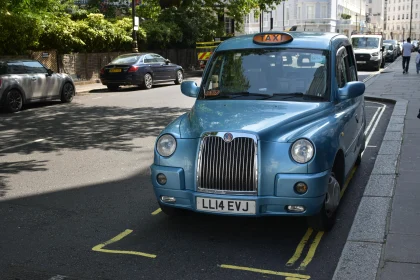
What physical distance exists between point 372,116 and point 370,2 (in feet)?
520

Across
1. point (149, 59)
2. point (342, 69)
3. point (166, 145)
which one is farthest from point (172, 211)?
point (149, 59)

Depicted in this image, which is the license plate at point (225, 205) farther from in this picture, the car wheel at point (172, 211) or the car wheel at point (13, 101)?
the car wheel at point (13, 101)

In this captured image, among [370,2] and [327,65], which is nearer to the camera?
[327,65]

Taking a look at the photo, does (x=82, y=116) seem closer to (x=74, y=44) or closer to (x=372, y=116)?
(x=372, y=116)

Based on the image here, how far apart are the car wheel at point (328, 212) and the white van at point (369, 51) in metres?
29.4

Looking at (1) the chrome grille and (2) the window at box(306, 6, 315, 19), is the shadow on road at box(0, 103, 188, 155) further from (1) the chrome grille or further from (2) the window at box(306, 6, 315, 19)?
(2) the window at box(306, 6, 315, 19)

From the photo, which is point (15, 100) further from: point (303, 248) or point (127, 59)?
point (303, 248)

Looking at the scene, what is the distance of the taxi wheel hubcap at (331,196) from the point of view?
18.1 ft

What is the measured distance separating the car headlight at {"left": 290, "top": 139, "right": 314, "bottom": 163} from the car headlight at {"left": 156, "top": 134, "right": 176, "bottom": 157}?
3.66 feet

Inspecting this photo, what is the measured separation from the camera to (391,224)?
5555 mm

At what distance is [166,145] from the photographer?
544 centimetres

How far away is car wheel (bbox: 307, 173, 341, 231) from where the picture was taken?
5.44 meters

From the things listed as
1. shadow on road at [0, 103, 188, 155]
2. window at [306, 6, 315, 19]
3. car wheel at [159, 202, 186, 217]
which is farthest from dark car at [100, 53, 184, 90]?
window at [306, 6, 315, 19]

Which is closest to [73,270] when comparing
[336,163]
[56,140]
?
[336,163]
